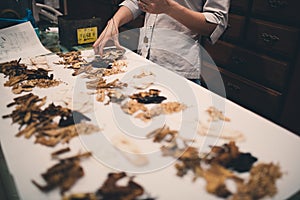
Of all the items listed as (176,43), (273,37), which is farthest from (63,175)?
(273,37)

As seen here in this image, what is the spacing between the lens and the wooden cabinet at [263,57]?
151 centimetres

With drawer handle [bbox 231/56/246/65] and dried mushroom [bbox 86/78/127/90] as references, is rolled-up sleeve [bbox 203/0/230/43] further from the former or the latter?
drawer handle [bbox 231/56/246/65]

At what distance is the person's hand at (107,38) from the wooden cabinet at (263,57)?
30.7 inches

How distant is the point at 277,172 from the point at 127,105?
0.43 m

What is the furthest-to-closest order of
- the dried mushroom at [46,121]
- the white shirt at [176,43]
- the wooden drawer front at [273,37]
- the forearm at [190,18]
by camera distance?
the wooden drawer front at [273,37] < the white shirt at [176,43] < the forearm at [190,18] < the dried mushroom at [46,121]

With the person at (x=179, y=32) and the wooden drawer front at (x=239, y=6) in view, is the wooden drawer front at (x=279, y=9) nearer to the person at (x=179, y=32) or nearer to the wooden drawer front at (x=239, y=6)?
the wooden drawer front at (x=239, y=6)

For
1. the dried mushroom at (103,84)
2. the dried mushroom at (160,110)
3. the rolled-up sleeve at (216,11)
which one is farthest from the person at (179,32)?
the dried mushroom at (160,110)

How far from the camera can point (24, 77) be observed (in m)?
1.03

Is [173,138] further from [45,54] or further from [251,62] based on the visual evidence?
[251,62]

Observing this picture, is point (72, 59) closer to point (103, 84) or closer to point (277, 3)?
point (103, 84)

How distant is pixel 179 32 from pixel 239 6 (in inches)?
26.6

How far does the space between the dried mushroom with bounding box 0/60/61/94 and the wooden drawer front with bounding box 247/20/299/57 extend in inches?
45.1

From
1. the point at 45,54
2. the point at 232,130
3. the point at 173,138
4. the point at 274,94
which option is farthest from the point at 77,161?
the point at 274,94

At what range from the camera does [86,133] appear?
72 centimetres
